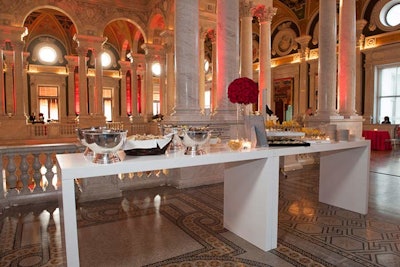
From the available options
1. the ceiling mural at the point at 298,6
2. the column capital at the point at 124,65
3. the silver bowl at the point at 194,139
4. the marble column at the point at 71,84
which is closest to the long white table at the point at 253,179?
the silver bowl at the point at 194,139

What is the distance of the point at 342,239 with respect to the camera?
3.32 m

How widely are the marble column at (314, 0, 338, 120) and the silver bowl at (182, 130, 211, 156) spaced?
6951 millimetres

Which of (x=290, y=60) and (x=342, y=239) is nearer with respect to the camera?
(x=342, y=239)

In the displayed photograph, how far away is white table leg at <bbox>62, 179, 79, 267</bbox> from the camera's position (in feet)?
6.24

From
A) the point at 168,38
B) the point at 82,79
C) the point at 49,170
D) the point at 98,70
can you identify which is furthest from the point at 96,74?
the point at 49,170

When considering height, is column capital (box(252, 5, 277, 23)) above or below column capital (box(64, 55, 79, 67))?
below

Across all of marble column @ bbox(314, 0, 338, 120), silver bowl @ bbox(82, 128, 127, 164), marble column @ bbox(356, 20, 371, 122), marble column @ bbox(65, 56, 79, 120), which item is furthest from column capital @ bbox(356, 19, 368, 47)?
marble column @ bbox(65, 56, 79, 120)

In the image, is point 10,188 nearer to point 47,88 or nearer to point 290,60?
point 290,60

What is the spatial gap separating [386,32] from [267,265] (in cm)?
1562

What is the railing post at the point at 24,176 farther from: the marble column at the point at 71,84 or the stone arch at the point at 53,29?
the stone arch at the point at 53,29

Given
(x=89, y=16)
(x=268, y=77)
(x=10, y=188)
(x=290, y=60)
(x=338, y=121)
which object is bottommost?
(x=10, y=188)

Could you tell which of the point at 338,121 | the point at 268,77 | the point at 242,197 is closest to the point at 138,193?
the point at 242,197

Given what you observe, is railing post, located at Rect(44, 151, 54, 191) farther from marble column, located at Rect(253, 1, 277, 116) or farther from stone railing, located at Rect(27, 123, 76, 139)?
stone railing, located at Rect(27, 123, 76, 139)

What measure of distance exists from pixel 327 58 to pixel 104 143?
819cm
